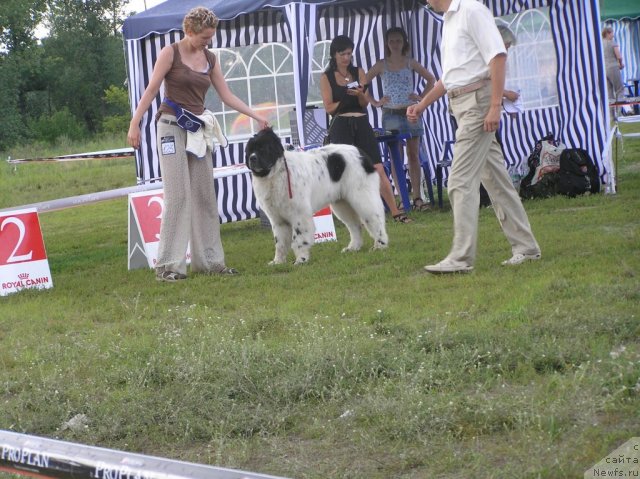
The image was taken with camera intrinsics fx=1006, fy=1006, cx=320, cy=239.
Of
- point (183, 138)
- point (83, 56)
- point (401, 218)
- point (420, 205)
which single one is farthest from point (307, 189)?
point (83, 56)

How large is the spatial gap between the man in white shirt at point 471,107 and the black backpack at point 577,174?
4.56 m

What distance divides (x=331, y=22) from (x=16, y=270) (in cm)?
665

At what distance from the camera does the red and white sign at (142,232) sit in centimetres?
965

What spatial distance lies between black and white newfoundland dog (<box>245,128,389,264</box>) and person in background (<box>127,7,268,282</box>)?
359 millimetres

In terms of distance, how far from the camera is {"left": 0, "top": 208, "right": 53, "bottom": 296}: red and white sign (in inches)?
347

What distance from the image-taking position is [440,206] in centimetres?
1223

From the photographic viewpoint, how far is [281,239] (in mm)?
9023

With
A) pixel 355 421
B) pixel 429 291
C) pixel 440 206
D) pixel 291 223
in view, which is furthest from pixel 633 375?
pixel 440 206

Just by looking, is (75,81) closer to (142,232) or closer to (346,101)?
(346,101)

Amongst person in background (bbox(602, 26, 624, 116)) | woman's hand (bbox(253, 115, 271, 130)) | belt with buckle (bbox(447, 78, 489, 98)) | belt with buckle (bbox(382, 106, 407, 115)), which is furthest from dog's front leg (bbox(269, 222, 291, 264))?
person in background (bbox(602, 26, 624, 116))

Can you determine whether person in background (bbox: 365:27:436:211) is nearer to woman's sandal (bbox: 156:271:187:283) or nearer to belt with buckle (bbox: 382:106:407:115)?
belt with buckle (bbox: 382:106:407:115)

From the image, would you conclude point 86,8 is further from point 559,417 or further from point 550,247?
point 559,417

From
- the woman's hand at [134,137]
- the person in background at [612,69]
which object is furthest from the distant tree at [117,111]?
the woman's hand at [134,137]

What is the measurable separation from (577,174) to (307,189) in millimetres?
4333
